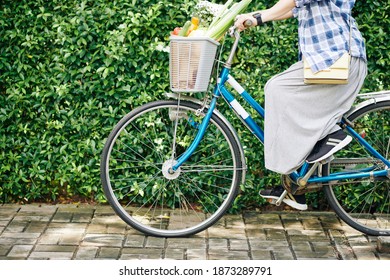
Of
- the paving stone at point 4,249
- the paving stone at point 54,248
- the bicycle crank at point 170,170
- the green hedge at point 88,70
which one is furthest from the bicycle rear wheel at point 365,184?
the paving stone at point 4,249

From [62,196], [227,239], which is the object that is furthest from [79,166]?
[227,239]

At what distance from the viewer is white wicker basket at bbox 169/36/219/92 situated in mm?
5438

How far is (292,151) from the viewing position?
5.54m

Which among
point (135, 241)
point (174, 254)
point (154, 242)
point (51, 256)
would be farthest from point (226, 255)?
point (51, 256)

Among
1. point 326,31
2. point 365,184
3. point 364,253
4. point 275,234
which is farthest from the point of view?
point 365,184

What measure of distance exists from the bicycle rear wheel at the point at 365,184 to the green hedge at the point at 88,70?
1.09 ft

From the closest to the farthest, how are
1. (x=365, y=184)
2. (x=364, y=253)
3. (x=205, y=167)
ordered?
(x=364, y=253)
(x=365, y=184)
(x=205, y=167)

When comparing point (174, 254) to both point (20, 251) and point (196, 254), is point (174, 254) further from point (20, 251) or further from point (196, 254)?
point (20, 251)

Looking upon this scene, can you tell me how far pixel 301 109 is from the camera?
548 cm

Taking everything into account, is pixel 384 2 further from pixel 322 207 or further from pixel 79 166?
pixel 79 166

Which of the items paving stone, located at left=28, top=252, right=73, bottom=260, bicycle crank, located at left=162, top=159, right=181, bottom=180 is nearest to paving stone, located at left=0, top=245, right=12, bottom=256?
paving stone, located at left=28, top=252, right=73, bottom=260

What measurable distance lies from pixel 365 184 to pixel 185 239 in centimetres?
139

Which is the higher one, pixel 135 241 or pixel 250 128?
pixel 250 128

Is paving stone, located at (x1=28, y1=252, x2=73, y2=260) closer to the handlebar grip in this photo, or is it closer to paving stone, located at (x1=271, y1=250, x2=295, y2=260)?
paving stone, located at (x1=271, y1=250, x2=295, y2=260)
